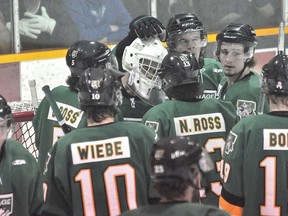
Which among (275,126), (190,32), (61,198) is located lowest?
(61,198)

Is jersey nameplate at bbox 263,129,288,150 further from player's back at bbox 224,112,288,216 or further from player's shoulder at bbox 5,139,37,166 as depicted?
player's shoulder at bbox 5,139,37,166

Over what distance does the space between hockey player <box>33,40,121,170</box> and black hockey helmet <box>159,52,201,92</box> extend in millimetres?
354

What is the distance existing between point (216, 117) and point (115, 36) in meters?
3.97

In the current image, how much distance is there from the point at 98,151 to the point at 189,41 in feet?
Answer: 6.99

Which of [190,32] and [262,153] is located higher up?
[190,32]

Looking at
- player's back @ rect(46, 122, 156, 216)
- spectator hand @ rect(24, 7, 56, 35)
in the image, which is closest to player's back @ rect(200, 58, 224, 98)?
player's back @ rect(46, 122, 156, 216)

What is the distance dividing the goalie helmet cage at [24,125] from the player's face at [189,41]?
3.49 feet

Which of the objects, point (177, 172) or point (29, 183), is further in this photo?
point (29, 183)

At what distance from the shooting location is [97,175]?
3.77 m

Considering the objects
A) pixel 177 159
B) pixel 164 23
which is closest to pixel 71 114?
pixel 177 159

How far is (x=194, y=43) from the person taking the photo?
574cm

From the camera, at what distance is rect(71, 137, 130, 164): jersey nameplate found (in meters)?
3.77

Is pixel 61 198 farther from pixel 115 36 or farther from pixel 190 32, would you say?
pixel 115 36

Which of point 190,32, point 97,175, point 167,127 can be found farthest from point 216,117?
point 190,32
